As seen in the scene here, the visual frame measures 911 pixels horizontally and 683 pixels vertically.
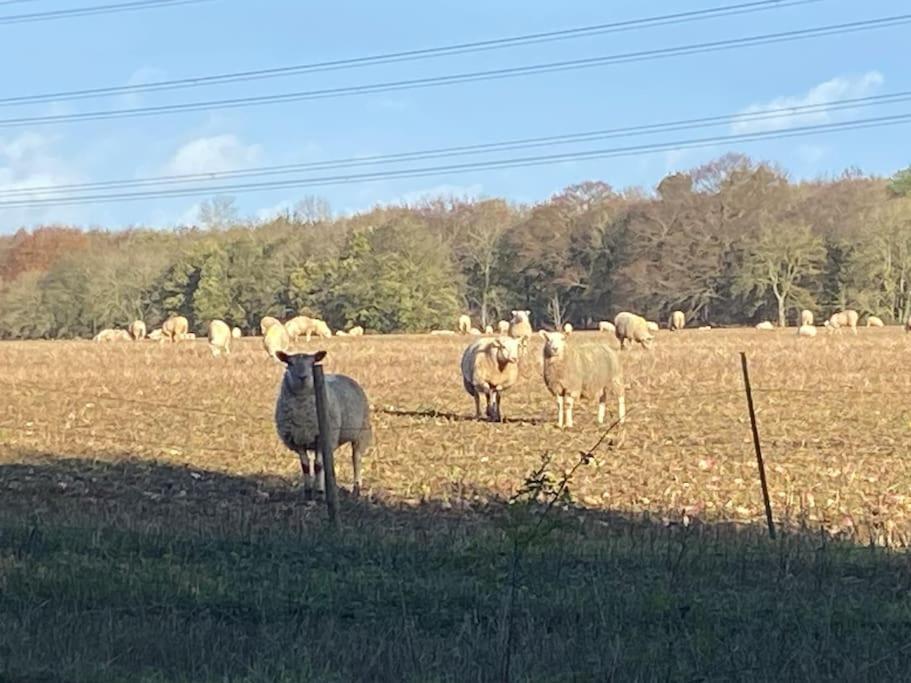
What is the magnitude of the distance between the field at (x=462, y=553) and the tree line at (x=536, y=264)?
62938 millimetres

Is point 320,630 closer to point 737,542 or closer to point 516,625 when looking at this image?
point 516,625

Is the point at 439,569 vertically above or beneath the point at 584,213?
beneath

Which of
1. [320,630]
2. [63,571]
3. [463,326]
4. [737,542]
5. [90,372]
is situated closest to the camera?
[320,630]

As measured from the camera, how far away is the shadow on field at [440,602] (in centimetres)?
598

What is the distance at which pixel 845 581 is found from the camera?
8141mm

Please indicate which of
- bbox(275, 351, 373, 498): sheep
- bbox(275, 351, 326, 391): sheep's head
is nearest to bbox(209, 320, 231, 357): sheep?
bbox(275, 351, 373, 498): sheep

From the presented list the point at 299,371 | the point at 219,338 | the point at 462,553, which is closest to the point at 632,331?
the point at 219,338

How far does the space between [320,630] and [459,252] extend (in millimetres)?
84213

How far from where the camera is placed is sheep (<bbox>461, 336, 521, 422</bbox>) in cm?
2162

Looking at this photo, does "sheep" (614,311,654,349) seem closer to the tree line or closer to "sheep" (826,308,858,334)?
"sheep" (826,308,858,334)

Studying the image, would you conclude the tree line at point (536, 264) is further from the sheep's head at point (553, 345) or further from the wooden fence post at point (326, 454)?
the wooden fence post at point (326, 454)

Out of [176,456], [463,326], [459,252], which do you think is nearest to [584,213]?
[459,252]

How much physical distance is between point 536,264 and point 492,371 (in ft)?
221

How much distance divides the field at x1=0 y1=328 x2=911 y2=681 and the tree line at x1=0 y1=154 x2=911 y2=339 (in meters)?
62.9
